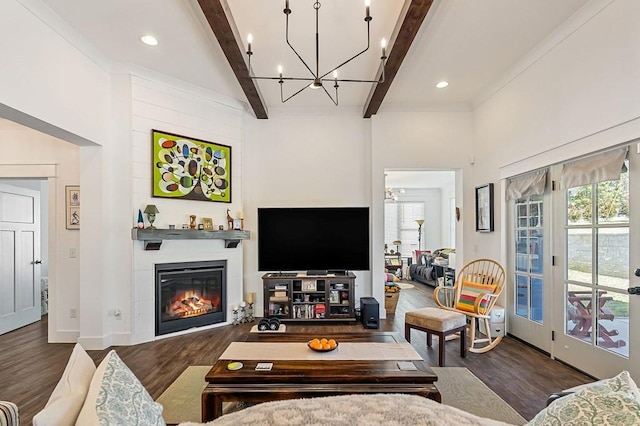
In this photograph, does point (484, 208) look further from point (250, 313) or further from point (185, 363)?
point (185, 363)

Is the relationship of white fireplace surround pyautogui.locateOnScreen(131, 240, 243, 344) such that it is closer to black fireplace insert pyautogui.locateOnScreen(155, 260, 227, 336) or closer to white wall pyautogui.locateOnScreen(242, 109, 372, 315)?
black fireplace insert pyautogui.locateOnScreen(155, 260, 227, 336)

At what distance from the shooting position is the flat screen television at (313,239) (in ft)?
16.5

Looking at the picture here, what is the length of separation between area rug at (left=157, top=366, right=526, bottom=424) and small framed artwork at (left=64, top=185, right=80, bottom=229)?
237cm

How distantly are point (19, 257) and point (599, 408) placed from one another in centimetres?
625

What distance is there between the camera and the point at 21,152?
4.22 metres

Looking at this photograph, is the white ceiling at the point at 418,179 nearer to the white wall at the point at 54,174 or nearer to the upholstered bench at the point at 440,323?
the upholstered bench at the point at 440,323

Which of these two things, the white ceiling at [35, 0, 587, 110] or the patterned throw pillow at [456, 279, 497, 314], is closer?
the white ceiling at [35, 0, 587, 110]

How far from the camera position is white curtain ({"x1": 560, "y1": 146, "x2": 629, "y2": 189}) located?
9.09 ft

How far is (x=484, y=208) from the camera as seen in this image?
4.76 metres

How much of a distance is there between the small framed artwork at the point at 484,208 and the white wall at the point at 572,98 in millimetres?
107

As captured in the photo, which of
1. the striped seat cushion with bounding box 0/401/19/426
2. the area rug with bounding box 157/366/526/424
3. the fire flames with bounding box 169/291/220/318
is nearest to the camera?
the striped seat cushion with bounding box 0/401/19/426

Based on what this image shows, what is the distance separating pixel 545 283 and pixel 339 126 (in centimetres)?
343

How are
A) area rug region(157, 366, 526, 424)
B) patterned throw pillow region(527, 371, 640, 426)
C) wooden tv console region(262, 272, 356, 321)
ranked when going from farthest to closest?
wooden tv console region(262, 272, 356, 321)
area rug region(157, 366, 526, 424)
patterned throw pillow region(527, 371, 640, 426)

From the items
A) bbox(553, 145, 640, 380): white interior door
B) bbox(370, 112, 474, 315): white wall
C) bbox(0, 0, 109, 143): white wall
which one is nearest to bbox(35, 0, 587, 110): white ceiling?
bbox(0, 0, 109, 143): white wall
